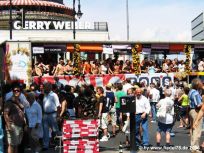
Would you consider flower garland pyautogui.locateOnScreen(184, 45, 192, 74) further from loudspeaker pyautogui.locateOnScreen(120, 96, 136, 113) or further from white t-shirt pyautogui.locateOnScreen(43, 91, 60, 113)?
loudspeaker pyautogui.locateOnScreen(120, 96, 136, 113)

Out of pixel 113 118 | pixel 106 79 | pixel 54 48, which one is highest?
pixel 54 48

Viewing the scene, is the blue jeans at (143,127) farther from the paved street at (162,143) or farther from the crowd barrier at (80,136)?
the crowd barrier at (80,136)

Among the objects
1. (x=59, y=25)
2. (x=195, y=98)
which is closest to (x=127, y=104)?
(x=195, y=98)

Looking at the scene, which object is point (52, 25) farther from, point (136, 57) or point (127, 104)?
point (127, 104)

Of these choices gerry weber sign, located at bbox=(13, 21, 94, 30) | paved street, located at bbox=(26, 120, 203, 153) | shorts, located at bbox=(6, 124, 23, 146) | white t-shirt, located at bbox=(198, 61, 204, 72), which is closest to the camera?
shorts, located at bbox=(6, 124, 23, 146)

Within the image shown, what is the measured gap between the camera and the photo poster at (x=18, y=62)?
2134 cm

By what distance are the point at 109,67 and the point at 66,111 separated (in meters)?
8.84

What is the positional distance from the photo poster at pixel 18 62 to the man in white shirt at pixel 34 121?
7.92 m

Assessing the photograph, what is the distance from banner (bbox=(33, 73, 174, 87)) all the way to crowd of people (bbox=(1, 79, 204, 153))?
14.9 feet

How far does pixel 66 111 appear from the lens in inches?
611

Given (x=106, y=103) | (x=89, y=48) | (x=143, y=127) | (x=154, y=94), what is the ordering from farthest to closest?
1. (x=89, y=48)
2. (x=154, y=94)
3. (x=106, y=103)
4. (x=143, y=127)

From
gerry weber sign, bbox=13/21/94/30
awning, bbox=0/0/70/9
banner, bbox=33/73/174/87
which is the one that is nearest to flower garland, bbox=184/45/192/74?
banner, bbox=33/73/174/87

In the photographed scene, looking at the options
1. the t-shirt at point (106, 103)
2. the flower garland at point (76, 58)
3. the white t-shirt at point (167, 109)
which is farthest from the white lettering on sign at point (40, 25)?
the white t-shirt at point (167, 109)

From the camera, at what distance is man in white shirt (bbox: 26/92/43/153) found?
43.2ft
